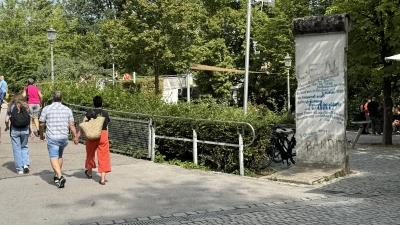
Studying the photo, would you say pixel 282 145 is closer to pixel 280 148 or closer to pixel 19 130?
pixel 280 148

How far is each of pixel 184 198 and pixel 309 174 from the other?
3.31 m

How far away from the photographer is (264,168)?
11375 millimetres

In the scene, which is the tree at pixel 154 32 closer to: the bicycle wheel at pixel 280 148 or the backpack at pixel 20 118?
the bicycle wheel at pixel 280 148

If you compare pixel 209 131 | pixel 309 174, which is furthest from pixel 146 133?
pixel 309 174

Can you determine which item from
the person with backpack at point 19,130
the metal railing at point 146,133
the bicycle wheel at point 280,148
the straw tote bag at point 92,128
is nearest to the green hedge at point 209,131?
the metal railing at point 146,133

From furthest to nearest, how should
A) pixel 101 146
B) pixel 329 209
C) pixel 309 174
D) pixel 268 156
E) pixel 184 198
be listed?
pixel 268 156 → pixel 309 174 → pixel 101 146 → pixel 184 198 → pixel 329 209

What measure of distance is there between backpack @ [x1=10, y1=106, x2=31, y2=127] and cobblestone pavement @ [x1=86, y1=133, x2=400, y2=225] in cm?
434

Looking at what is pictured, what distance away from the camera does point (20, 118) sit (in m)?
10.4

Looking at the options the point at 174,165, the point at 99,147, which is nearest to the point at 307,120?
A: the point at 174,165

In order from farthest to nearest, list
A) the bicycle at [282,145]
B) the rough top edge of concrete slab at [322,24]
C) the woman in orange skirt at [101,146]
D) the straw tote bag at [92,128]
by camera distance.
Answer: the bicycle at [282,145], the rough top edge of concrete slab at [322,24], the woman in orange skirt at [101,146], the straw tote bag at [92,128]

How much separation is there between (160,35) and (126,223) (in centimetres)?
2538

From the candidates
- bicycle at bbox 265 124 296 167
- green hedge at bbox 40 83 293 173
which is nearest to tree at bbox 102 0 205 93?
green hedge at bbox 40 83 293 173

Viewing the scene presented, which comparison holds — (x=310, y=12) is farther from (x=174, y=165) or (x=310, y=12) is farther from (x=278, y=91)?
(x=174, y=165)

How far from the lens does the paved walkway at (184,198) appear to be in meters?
7.12
